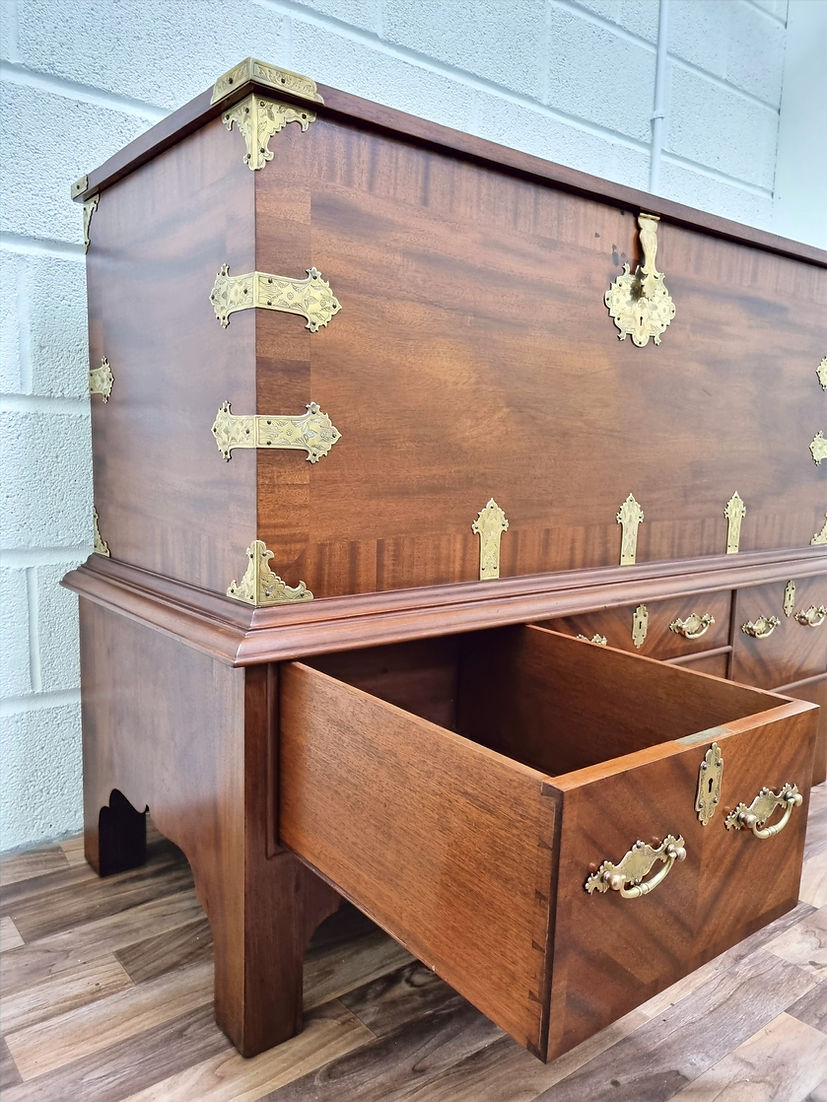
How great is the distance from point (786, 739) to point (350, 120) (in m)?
0.80

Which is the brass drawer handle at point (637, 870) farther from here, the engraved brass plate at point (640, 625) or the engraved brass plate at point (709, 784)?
the engraved brass plate at point (640, 625)

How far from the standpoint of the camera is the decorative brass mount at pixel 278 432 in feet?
2.90

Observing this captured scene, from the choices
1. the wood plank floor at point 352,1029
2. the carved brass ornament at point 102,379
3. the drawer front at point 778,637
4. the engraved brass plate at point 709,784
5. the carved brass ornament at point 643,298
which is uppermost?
the carved brass ornament at point 643,298

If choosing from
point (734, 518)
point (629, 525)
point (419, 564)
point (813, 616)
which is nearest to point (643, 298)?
point (629, 525)

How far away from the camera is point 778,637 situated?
63.8 inches

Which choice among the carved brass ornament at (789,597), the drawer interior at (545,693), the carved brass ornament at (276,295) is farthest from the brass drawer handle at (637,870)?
the carved brass ornament at (789,597)

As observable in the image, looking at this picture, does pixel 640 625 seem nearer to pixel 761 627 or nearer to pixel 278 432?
pixel 761 627

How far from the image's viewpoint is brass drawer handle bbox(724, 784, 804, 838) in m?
0.73

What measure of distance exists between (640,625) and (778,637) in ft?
1.52

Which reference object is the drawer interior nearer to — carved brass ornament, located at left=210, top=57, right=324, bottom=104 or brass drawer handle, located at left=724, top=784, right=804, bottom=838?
brass drawer handle, located at left=724, top=784, right=804, bottom=838

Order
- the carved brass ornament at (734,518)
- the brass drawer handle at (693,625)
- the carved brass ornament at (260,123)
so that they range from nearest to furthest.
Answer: the carved brass ornament at (260,123) < the brass drawer handle at (693,625) < the carved brass ornament at (734,518)

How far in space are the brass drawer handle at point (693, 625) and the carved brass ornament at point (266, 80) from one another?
3.19 ft

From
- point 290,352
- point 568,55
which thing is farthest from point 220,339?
point 568,55

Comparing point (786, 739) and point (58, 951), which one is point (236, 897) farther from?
point (786, 739)
